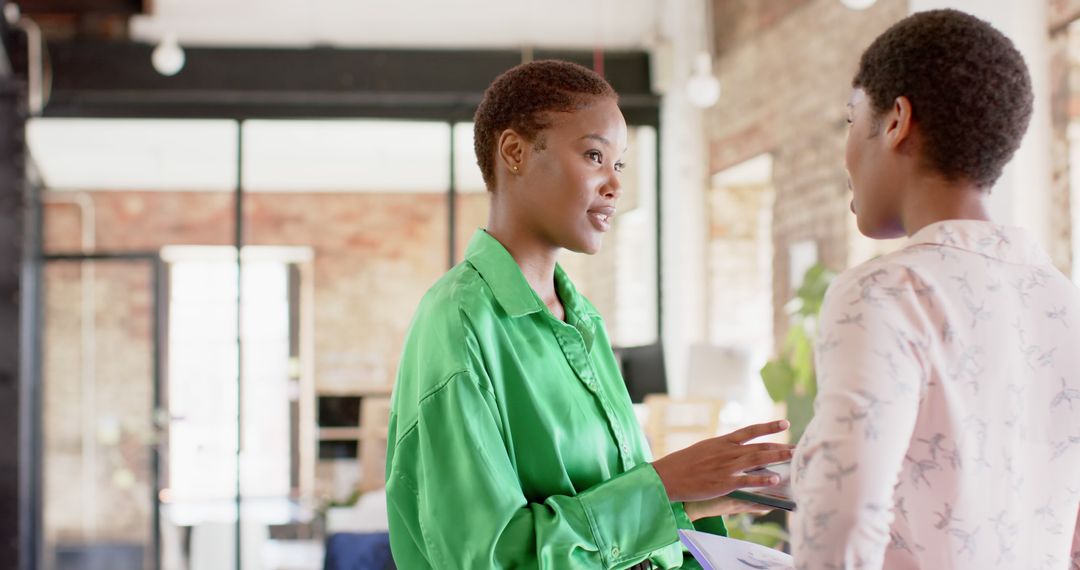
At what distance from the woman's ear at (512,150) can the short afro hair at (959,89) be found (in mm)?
426

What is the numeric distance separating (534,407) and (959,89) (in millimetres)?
477

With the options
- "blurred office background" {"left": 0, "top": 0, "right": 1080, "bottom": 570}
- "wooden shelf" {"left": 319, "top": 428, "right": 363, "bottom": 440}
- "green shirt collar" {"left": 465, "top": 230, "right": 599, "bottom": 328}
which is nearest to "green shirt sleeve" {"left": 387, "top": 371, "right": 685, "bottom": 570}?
"green shirt collar" {"left": 465, "top": 230, "right": 599, "bottom": 328}

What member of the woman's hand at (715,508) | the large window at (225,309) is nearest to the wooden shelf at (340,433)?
the large window at (225,309)

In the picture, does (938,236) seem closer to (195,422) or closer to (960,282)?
(960,282)

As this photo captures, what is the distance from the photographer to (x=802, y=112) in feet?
16.4

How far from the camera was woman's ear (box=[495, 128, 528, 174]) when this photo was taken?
4.15ft

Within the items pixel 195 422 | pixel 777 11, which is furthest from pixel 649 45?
pixel 195 422

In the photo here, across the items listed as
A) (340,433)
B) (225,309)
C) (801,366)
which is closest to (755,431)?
(801,366)

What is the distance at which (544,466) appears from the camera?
1.11 metres

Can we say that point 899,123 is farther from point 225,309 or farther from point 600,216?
point 225,309

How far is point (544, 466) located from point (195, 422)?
5724 millimetres

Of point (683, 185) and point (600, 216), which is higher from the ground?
point (683, 185)

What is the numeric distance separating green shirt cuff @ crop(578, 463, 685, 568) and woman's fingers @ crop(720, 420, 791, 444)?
0.27 ft

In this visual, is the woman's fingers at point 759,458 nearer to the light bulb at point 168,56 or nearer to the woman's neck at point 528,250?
the woman's neck at point 528,250
